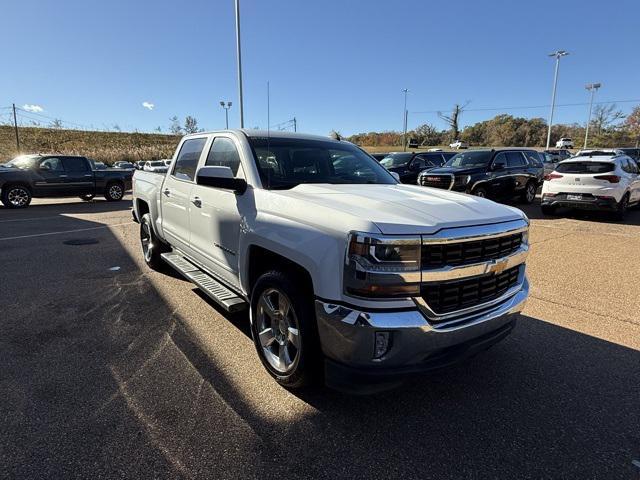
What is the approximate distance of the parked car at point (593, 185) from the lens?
10344 mm

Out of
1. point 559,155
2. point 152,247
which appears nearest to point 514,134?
point 559,155

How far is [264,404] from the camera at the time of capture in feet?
9.30

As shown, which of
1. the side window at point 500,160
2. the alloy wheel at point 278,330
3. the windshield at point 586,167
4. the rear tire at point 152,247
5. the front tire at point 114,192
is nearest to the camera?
the alloy wheel at point 278,330

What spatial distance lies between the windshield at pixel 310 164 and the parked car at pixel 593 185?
8.77m

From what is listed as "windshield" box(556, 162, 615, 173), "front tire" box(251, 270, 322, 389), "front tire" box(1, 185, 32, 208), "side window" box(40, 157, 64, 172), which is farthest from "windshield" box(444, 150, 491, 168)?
"front tire" box(1, 185, 32, 208)

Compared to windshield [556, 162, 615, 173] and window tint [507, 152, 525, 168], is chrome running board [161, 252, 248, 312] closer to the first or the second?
windshield [556, 162, 615, 173]

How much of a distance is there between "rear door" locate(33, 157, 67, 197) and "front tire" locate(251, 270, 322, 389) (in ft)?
48.7

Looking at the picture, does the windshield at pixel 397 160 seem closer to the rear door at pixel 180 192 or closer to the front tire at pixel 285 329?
the rear door at pixel 180 192

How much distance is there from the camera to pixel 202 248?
423cm

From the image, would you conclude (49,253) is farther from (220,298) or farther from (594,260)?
(594,260)

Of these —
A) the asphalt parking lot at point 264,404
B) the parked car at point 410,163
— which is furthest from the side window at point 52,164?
the parked car at point 410,163

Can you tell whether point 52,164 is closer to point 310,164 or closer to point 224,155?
point 224,155

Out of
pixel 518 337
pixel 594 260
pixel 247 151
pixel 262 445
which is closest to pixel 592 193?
pixel 594 260

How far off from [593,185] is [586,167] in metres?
0.62
